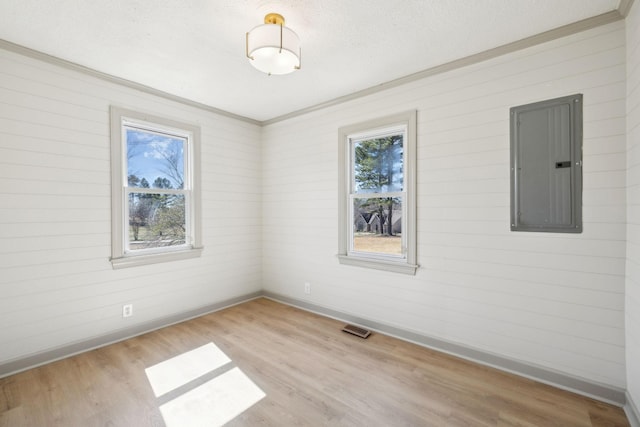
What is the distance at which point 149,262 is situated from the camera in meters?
3.23

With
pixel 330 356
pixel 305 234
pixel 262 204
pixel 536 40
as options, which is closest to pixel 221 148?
pixel 262 204

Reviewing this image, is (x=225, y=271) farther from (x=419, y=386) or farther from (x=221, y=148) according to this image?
(x=419, y=386)

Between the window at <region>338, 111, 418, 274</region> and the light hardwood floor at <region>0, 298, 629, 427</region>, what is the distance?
0.91m

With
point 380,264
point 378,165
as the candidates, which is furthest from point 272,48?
point 380,264

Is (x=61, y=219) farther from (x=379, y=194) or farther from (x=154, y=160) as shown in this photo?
(x=379, y=194)

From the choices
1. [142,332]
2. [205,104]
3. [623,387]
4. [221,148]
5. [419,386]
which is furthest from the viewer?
[221,148]

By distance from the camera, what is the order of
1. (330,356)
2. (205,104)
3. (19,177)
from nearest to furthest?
(19,177), (330,356), (205,104)

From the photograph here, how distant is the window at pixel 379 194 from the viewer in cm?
300

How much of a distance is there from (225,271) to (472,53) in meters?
3.71

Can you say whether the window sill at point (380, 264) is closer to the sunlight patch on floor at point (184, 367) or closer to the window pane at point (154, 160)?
the sunlight patch on floor at point (184, 367)

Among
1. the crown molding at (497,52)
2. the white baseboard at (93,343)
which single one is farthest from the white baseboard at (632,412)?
the white baseboard at (93,343)

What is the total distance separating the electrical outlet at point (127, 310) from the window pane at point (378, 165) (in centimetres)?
279

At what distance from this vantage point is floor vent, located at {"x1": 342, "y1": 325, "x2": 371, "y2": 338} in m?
3.11

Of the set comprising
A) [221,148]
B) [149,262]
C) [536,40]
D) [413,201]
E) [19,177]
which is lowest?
[149,262]
